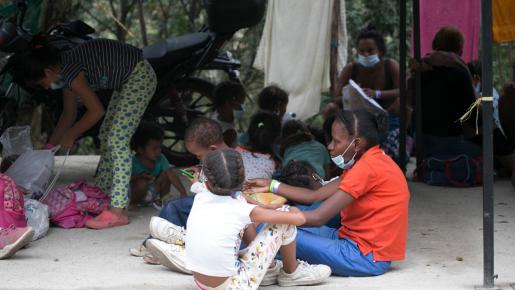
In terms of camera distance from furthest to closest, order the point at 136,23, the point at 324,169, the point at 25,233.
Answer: the point at 136,23 → the point at 324,169 → the point at 25,233

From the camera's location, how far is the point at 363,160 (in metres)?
4.33

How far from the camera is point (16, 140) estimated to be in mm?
5996

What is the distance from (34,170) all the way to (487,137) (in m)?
2.92

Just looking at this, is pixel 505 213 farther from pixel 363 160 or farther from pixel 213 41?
pixel 213 41

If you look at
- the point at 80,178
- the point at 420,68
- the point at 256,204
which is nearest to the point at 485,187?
the point at 256,204

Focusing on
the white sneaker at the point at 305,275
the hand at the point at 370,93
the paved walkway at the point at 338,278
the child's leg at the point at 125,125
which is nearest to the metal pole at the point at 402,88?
the hand at the point at 370,93

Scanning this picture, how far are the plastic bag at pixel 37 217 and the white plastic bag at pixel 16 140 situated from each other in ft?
2.12

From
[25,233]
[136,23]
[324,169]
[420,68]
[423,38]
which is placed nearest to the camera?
[25,233]

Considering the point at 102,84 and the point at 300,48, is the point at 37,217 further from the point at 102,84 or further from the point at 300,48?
the point at 300,48

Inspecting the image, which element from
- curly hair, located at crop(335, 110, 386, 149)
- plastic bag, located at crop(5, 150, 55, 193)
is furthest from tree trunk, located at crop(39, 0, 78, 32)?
curly hair, located at crop(335, 110, 386, 149)

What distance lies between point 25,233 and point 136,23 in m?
8.41

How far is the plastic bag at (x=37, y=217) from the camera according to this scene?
5309 millimetres

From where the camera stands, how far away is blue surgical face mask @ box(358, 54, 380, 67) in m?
7.65

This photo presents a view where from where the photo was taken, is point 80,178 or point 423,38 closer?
point 80,178
